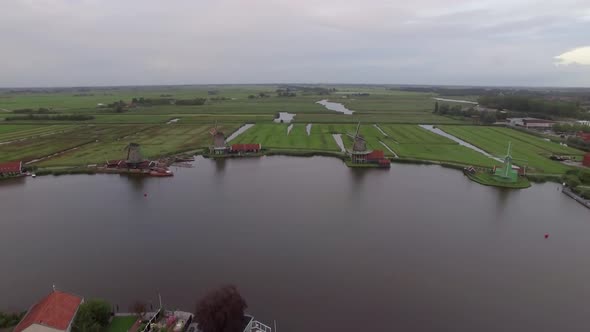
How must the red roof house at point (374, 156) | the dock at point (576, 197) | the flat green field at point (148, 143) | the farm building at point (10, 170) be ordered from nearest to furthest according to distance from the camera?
1. the dock at point (576, 197)
2. the farm building at point (10, 170)
3. the red roof house at point (374, 156)
4. the flat green field at point (148, 143)

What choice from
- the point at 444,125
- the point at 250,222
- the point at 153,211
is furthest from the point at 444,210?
the point at 444,125

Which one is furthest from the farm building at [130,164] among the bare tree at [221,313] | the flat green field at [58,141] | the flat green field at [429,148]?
the flat green field at [429,148]

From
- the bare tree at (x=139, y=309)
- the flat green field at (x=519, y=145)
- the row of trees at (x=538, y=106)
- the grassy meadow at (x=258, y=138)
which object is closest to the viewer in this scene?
the bare tree at (x=139, y=309)

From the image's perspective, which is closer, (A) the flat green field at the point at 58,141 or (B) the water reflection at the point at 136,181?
(B) the water reflection at the point at 136,181

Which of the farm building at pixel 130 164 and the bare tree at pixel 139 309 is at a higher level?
the farm building at pixel 130 164

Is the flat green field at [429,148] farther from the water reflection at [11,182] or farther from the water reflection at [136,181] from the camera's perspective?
the water reflection at [11,182]

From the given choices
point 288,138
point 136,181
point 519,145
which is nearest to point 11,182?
point 136,181

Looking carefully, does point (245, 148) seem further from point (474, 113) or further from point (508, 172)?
point (474, 113)
